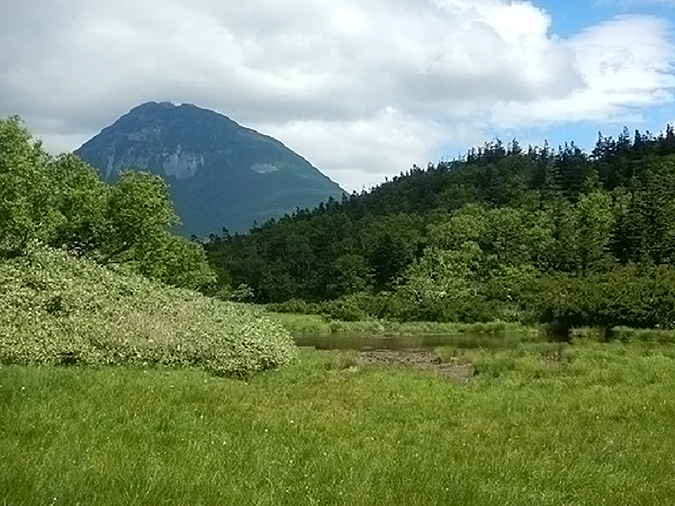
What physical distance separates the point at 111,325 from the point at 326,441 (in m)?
14.6

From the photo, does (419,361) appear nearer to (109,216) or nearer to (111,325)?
(111,325)

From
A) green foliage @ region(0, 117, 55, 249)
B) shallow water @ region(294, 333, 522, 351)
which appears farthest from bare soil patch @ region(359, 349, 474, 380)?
green foliage @ region(0, 117, 55, 249)

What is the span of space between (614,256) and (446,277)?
22951mm

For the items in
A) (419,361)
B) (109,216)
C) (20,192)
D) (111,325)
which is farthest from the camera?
(109,216)

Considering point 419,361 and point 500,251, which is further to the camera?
point 500,251

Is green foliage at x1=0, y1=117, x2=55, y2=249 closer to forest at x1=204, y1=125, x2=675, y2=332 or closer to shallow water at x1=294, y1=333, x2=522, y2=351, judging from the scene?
shallow water at x1=294, y1=333, x2=522, y2=351

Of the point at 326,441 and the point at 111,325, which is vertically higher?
the point at 111,325

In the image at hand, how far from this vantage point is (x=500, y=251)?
118250 mm

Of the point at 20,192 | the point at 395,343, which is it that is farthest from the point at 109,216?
the point at 395,343

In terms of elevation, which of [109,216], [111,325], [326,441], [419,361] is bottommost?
[419,361]

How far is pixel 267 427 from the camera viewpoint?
13.9m

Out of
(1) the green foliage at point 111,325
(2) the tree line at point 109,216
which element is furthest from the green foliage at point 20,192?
(1) the green foliage at point 111,325

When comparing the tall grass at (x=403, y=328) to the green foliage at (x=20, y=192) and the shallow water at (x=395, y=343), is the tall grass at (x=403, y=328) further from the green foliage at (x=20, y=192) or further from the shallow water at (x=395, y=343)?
the green foliage at (x=20, y=192)

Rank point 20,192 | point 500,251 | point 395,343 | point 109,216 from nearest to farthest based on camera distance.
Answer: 1. point 20,192
2. point 395,343
3. point 109,216
4. point 500,251
